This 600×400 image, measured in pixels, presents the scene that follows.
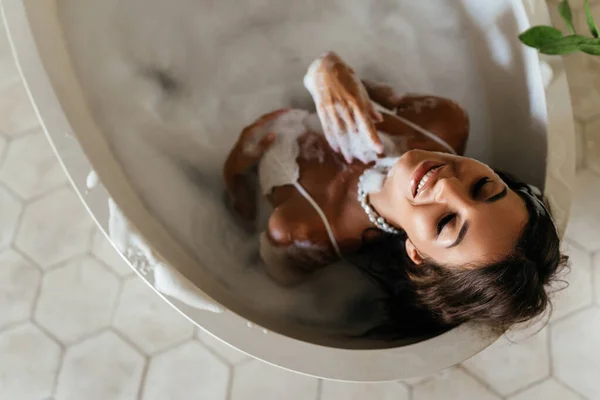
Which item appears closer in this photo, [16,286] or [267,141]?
[267,141]

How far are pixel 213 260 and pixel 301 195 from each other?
215mm

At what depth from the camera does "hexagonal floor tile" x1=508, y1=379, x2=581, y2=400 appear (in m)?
1.12

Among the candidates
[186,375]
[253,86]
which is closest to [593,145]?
[253,86]

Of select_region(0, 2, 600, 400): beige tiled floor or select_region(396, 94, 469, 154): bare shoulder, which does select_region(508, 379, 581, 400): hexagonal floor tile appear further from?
select_region(396, 94, 469, 154): bare shoulder

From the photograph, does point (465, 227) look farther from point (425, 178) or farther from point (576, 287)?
point (576, 287)

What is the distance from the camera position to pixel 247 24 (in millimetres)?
1262

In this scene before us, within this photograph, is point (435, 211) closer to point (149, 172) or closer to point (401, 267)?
point (401, 267)

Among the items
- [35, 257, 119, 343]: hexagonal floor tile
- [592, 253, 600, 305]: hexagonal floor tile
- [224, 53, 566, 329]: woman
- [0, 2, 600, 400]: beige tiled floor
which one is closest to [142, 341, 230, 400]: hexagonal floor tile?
[0, 2, 600, 400]: beige tiled floor

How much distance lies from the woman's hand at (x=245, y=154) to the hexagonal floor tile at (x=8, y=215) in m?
0.56

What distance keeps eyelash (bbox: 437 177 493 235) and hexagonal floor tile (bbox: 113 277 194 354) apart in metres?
0.69

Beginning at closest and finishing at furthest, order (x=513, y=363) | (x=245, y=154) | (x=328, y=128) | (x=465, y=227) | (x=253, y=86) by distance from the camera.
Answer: (x=465, y=227), (x=328, y=128), (x=245, y=154), (x=513, y=363), (x=253, y=86)

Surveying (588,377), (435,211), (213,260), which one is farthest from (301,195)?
(588,377)

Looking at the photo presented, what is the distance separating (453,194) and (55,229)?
Result: 963mm

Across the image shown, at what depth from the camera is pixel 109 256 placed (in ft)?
4.04
